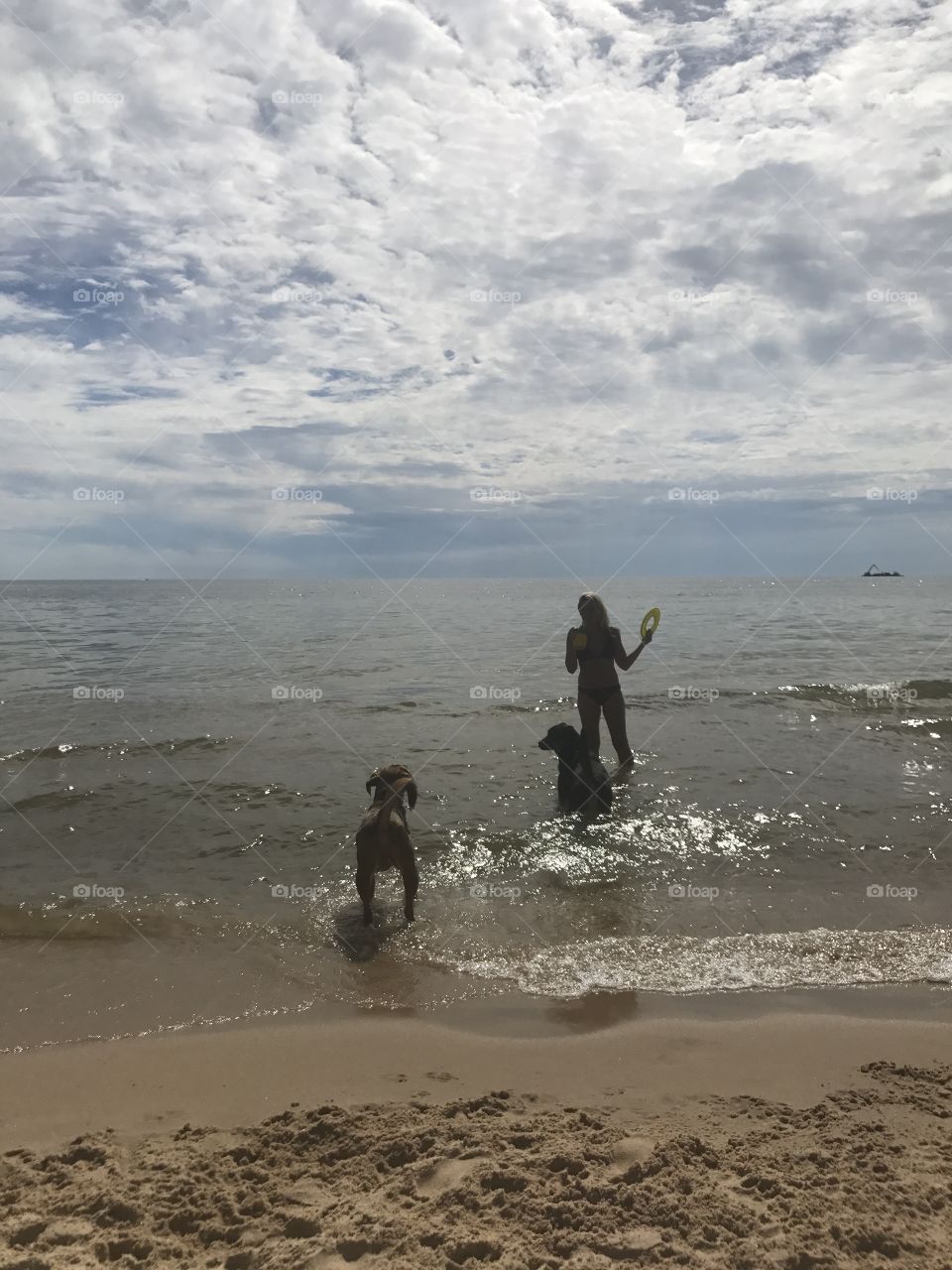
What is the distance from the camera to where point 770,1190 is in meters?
2.70

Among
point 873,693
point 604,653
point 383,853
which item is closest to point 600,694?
point 604,653

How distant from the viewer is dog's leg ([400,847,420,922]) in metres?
5.68

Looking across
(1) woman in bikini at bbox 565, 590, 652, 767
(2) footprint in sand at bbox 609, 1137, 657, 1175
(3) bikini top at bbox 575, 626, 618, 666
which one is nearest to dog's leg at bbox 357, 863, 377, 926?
(2) footprint in sand at bbox 609, 1137, 657, 1175

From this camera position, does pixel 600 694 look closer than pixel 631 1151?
No

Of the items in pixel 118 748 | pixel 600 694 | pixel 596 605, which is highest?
pixel 596 605

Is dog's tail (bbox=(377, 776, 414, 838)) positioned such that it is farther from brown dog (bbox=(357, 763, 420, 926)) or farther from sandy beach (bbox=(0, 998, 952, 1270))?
sandy beach (bbox=(0, 998, 952, 1270))

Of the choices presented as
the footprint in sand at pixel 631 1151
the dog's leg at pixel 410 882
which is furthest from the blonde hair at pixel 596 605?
the footprint in sand at pixel 631 1151

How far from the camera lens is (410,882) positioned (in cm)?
571

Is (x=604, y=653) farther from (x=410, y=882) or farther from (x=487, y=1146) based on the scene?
(x=487, y=1146)

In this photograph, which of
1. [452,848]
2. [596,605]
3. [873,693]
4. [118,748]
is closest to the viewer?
[452,848]

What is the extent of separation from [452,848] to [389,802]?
5.99 ft

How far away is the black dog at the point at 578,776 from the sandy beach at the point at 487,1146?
12.9 ft

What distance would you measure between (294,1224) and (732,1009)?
2764 millimetres

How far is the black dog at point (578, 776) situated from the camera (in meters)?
8.30
